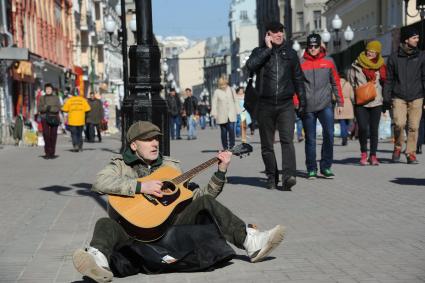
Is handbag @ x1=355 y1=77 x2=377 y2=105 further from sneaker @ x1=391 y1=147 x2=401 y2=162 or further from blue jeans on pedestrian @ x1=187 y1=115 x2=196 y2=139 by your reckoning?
blue jeans on pedestrian @ x1=187 y1=115 x2=196 y2=139

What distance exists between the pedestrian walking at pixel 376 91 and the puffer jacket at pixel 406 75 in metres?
0.13

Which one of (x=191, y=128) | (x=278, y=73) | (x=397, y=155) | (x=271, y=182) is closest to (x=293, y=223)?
(x=271, y=182)

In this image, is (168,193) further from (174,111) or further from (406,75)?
(174,111)

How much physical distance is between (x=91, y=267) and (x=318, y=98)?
726cm

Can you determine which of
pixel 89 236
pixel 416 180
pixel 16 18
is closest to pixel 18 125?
pixel 16 18

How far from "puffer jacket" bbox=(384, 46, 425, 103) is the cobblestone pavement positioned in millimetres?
1062

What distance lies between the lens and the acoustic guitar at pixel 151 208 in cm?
607

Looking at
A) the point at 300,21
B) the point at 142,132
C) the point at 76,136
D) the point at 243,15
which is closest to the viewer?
the point at 142,132

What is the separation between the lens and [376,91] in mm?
14195

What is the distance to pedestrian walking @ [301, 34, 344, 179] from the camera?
1241 centimetres

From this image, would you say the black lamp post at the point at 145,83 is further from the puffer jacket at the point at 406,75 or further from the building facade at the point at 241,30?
the building facade at the point at 241,30

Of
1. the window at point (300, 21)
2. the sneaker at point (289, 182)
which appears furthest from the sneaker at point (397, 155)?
the window at point (300, 21)

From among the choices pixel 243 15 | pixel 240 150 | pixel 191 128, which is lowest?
pixel 191 128

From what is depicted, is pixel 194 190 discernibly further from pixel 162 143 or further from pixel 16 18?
pixel 16 18
